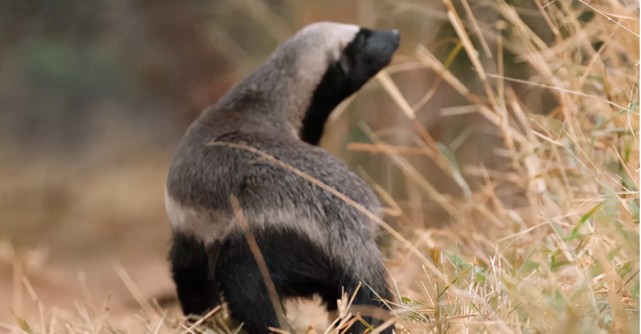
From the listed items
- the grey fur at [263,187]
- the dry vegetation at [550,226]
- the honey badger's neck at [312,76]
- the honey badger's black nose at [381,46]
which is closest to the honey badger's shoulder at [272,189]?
the grey fur at [263,187]

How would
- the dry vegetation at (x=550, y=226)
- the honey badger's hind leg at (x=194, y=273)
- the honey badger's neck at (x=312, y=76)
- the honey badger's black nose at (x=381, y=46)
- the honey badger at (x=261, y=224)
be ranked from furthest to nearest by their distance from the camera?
the honey badger's black nose at (x=381, y=46), the honey badger's neck at (x=312, y=76), the honey badger's hind leg at (x=194, y=273), the honey badger at (x=261, y=224), the dry vegetation at (x=550, y=226)

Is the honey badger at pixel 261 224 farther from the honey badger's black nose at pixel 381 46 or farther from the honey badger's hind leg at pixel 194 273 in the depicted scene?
the honey badger's black nose at pixel 381 46

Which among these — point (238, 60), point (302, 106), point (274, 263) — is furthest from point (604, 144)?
point (238, 60)

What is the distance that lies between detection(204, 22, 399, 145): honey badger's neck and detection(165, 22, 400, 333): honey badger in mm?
91

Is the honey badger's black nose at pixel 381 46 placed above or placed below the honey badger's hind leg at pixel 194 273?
above

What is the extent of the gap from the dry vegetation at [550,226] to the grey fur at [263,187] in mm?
152

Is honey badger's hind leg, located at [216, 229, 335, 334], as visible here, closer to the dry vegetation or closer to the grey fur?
the grey fur

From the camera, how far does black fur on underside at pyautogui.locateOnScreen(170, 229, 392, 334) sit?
1932 millimetres

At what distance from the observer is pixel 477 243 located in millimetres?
2670

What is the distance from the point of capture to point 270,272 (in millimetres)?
1952

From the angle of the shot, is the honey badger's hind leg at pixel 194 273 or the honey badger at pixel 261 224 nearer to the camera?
the honey badger at pixel 261 224

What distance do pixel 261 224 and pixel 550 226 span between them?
2.48 ft

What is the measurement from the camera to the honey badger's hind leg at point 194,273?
2121 millimetres

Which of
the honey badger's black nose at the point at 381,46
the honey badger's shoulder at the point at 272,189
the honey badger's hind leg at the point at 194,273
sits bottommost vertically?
the honey badger's hind leg at the point at 194,273
